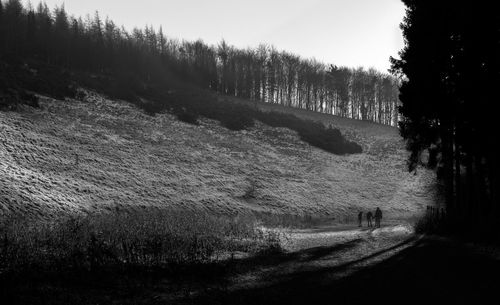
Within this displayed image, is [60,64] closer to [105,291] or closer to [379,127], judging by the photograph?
[379,127]

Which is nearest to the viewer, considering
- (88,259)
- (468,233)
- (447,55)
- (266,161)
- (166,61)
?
(88,259)

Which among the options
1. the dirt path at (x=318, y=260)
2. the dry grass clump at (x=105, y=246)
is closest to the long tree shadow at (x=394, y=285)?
the dirt path at (x=318, y=260)

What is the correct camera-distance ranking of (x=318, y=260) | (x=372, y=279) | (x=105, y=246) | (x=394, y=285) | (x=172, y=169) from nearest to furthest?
(x=394, y=285), (x=372, y=279), (x=105, y=246), (x=318, y=260), (x=172, y=169)

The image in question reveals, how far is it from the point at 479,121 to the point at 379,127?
253 feet

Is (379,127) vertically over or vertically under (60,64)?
under

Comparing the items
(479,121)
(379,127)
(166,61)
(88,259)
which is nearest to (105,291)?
(88,259)

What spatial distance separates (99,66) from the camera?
83438mm

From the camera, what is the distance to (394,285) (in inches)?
320

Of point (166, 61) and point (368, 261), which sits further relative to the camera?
point (166, 61)

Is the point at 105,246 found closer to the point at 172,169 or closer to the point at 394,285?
the point at 394,285

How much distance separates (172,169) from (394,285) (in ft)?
113

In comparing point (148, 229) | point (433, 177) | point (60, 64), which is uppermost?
point (60, 64)

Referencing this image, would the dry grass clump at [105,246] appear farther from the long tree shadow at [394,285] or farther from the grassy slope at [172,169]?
the grassy slope at [172,169]

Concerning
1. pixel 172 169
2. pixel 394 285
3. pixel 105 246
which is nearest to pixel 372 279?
pixel 394 285
